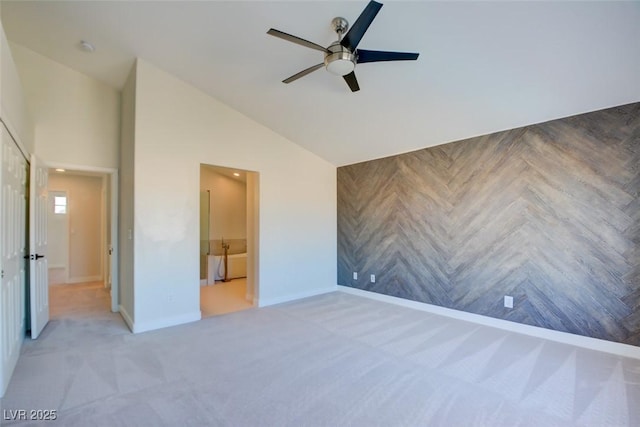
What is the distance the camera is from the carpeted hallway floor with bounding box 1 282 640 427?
81.0 inches

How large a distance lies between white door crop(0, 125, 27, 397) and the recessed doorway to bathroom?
91.7 inches

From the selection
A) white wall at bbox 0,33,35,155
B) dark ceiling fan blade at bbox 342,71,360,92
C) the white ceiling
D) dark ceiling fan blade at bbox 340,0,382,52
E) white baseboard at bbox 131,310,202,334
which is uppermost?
the white ceiling

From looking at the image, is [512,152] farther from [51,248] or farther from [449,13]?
[51,248]

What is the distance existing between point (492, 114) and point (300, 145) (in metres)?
2.96

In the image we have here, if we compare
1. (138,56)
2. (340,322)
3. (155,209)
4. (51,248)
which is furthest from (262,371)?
(51,248)

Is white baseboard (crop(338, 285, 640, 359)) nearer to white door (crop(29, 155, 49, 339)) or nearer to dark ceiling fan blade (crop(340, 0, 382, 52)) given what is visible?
dark ceiling fan blade (crop(340, 0, 382, 52))

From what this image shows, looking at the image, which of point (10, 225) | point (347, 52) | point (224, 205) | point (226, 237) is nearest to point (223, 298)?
point (226, 237)

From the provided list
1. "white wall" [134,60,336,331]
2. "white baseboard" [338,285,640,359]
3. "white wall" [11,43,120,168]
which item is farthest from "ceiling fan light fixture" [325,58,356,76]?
"white wall" [11,43,120,168]

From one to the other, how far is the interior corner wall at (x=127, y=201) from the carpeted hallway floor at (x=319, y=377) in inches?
18.3

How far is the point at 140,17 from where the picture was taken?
2979mm

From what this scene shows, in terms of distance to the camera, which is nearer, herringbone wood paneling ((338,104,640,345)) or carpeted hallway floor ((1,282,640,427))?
carpeted hallway floor ((1,282,640,427))

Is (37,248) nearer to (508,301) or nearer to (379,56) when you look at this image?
(379,56)

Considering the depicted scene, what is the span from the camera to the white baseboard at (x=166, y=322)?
360cm

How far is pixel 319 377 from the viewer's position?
2.54m
